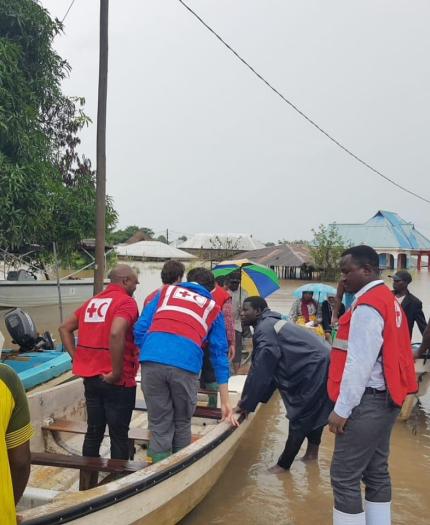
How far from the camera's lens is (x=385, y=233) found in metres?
47.2

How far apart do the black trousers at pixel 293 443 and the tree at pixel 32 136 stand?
6.88m

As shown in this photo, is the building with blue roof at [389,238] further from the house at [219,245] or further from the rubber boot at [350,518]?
the rubber boot at [350,518]

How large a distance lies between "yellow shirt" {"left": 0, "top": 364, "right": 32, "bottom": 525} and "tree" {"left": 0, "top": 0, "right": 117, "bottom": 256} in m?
8.27

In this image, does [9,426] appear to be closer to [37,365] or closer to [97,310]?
[97,310]

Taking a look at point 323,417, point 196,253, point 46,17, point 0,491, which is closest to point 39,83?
point 46,17

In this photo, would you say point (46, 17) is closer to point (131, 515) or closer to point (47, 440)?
point (47, 440)

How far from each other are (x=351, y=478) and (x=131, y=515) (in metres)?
1.24

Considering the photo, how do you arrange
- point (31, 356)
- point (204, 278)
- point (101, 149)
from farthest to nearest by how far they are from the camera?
point (101, 149), point (31, 356), point (204, 278)

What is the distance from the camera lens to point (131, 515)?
111 inches

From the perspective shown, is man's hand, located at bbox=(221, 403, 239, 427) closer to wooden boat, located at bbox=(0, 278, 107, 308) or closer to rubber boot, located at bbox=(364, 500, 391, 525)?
rubber boot, located at bbox=(364, 500, 391, 525)

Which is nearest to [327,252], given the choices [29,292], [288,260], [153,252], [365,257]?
[288,260]

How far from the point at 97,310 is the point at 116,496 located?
1.37 metres

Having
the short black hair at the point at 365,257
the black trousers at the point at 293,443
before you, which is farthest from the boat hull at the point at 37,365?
the short black hair at the point at 365,257

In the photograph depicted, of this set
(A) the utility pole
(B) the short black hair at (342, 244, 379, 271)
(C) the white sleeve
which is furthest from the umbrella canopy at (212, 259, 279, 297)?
(C) the white sleeve
